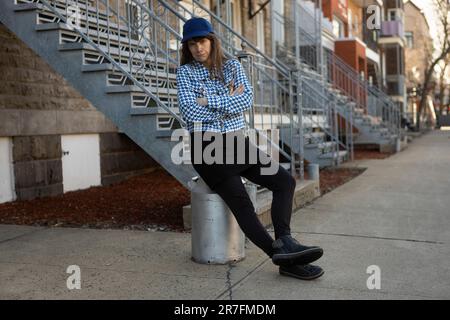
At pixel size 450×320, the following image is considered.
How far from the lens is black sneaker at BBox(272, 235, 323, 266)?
3.75 m

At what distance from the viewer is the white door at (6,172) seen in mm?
6945

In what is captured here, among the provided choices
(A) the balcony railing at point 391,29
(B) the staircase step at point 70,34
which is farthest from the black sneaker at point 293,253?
(A) the balcony railing at point 391,29

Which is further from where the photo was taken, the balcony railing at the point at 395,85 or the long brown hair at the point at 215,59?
the balcony railing at the point at 395,85

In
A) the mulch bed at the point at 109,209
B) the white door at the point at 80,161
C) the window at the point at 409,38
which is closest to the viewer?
the mulch bed at the point at 109,209

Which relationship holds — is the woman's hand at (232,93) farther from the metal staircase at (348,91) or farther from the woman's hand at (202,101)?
the metal staircase at (348,91)

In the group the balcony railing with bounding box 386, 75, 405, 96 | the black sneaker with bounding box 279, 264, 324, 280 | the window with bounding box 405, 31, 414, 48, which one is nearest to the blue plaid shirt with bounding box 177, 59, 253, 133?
the black sneaker with bounding box 279, 264, 324, 280

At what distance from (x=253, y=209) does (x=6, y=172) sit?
4.16 metres

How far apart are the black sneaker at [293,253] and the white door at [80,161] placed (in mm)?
4889

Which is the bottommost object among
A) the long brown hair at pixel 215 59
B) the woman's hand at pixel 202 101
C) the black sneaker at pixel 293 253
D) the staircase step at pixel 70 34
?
the black sneaker at pixel 293 253

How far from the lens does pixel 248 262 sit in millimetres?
4324

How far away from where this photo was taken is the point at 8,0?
5.94 m

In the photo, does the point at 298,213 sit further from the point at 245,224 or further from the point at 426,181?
the point at 426,181

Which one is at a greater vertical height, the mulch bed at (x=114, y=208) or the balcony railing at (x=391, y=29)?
the balcony railing at (x=391, y=29)
